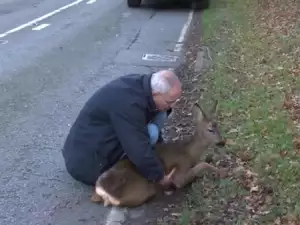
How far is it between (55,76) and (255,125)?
13.6 feet

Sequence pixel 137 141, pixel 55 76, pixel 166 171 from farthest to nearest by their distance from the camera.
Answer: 1. pixel 55 76
2. pixel 166 171
3. pixel 137 141

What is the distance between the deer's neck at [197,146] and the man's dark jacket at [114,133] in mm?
457

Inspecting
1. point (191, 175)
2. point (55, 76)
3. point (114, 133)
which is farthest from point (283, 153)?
point (55, 76)

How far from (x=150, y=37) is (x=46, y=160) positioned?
823cm

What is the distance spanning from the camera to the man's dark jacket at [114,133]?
5363 mm

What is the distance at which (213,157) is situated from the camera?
21.0ft

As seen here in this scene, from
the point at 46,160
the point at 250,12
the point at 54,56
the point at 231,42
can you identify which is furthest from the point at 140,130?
the point at 250,12

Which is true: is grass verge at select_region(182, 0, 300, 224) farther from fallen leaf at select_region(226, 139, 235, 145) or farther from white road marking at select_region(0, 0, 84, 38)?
white road marking at select_region(0, 0, 84, 38)

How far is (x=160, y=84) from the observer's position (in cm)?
543

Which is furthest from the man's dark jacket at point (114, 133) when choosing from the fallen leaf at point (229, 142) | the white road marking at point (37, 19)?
the white road marking at point (37, 19)

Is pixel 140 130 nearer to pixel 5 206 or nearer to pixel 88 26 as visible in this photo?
pixel 5 206

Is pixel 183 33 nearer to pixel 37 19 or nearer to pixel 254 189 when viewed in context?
pixel 37 19

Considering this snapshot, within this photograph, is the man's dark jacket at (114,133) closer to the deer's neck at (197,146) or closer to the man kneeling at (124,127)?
the man kneeling at (124,127)

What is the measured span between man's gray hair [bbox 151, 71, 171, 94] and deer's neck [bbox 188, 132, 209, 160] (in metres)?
0.66
